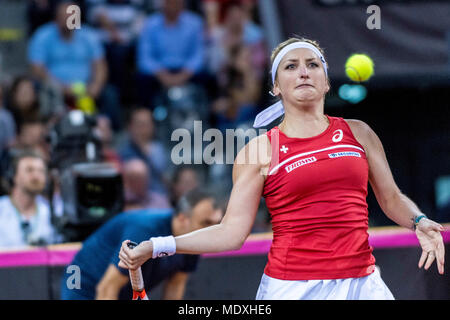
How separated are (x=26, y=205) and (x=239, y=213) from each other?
2823 millimetres

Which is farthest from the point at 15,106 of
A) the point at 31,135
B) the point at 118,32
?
the point at 118,32

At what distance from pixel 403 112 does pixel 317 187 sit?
4964mm

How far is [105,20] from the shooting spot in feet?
26.8

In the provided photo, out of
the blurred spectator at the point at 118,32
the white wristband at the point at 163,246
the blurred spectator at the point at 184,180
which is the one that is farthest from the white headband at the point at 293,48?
the blurred spectator at the point at 118,32

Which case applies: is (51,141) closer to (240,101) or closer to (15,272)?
(15,272)

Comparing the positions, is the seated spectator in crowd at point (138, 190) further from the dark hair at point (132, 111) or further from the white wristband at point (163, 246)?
the white wristband at point (163, 246)

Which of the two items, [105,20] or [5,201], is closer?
[5,201]

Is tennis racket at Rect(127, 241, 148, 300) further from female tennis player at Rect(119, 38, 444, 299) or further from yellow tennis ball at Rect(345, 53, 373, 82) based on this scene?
yellow tennis ball at Rect(345, 53, 373, 82)

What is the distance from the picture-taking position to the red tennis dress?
123 inches

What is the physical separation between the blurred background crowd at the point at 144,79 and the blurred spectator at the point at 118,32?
0.01 meters

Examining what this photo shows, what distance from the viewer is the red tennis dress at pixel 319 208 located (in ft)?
10.2

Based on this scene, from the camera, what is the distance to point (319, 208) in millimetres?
3129

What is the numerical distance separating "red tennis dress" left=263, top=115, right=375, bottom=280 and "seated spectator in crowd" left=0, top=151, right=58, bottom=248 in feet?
8.45

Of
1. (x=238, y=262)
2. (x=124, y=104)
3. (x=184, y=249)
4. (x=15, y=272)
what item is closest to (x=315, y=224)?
(x=184, y=249)
